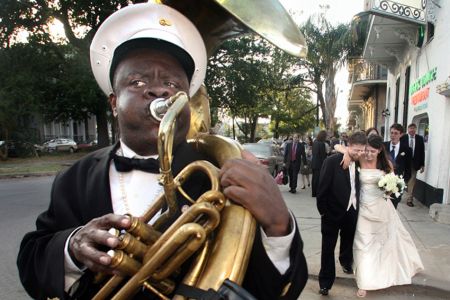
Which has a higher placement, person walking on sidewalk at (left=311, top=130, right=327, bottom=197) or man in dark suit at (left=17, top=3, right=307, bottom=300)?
man in dark suit at (left=17, top=3, right=307, bottom=300)

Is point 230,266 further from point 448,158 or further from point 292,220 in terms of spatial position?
point 448,158

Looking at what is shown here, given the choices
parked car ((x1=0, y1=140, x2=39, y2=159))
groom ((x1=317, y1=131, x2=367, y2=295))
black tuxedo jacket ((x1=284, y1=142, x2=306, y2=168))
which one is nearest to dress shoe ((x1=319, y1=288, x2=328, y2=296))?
groom ((x1=317, y1=131, x2=367, y2=295))

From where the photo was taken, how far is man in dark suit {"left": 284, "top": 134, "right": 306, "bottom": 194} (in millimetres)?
10391

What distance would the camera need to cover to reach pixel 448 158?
7109mm

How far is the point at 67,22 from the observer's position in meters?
20.4

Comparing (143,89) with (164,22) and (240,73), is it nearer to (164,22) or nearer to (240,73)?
(164,22)

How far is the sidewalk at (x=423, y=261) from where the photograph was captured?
13.1 ft

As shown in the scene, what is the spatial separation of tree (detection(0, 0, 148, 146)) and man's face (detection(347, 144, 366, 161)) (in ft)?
55.1

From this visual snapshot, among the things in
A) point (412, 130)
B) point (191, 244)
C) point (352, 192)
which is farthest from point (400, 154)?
point (191, 244)

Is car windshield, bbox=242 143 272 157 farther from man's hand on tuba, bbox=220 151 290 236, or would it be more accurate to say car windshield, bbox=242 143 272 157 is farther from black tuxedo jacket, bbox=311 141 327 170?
man's hand on tuba, bbox=220 151 290 236

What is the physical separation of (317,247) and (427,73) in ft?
17.8

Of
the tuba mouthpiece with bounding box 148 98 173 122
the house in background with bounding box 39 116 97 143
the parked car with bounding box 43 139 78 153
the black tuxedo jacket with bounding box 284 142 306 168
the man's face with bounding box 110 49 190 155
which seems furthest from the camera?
the house in background with bounding box 39 116 97 143

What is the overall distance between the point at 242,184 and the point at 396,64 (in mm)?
14491

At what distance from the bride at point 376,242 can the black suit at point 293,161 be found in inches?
242
